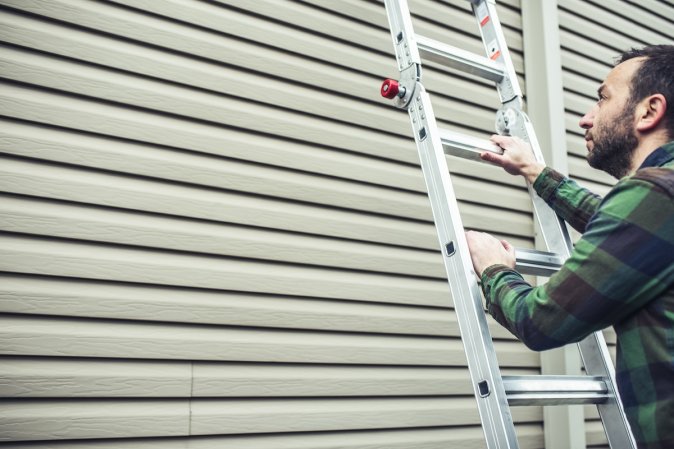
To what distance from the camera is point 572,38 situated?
3.53 meters

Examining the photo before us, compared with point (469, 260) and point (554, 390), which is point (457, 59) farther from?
point (554, 390)

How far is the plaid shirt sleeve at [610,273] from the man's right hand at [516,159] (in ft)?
1.81

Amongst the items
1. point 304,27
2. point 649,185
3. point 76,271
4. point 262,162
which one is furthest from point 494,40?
point 76,271

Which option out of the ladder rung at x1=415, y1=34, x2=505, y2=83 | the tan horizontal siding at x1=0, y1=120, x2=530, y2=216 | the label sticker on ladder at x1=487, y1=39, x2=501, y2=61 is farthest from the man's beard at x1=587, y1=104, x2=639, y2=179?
the tan horizontal siding at x1=0, y1=120, x2=530, y2=216

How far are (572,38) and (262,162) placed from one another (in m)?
2.17

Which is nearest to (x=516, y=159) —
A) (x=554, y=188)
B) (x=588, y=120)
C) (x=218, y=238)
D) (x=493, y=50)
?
(x=554, y=188)

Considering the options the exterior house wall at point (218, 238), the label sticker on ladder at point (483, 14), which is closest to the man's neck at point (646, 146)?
the label sticker on ladder at point (483, 14)

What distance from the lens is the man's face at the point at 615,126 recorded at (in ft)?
5.24

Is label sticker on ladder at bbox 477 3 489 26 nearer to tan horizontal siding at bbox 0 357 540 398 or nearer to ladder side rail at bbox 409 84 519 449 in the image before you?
ladder side rail at bbox 409 84 519 449

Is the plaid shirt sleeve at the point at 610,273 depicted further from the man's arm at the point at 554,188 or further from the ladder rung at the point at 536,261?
the man's arm at the point at 554,188

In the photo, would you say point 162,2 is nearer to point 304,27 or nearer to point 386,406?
point 304,27

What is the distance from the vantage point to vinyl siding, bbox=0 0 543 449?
Result: 1.89 metres

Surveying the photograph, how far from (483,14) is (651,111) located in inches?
37.1

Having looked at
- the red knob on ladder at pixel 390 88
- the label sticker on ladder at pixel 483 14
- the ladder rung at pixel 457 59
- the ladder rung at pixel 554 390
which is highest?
the label sticker on ladder at pixel 483 14
